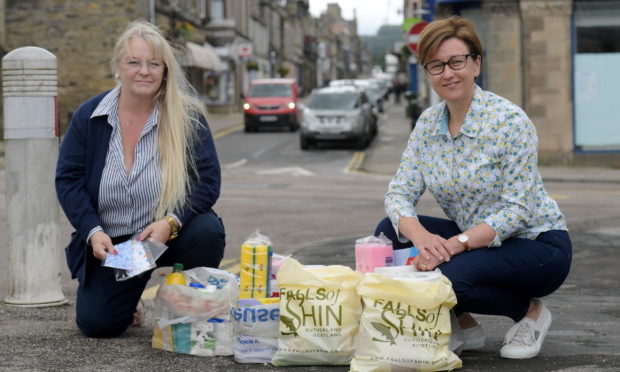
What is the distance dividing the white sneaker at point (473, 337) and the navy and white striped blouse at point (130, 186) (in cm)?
158

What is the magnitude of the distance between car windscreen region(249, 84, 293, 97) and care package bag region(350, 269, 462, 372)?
105 ft

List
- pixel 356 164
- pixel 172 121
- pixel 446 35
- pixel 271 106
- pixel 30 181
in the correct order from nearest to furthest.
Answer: pixel 446 35 < pixel 172 121 < pixel 30 181 < pixel 356 164 < pixel 271 106

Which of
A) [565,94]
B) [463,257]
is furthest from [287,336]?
[565,94]

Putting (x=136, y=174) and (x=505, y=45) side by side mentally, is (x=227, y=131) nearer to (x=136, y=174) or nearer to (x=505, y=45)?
(x=505, y=45)

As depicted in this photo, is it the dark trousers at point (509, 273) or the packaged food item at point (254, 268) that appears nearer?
the dark trousers at point (509, 273)

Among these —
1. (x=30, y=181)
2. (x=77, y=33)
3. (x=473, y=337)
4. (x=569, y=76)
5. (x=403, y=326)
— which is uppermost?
(x=77, y=33)

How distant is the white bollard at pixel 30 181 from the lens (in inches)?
247

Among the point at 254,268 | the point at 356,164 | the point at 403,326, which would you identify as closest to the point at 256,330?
the point at 254,268

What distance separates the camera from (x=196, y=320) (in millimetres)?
4945

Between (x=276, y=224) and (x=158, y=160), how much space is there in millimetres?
6626

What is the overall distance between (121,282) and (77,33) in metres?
32.2

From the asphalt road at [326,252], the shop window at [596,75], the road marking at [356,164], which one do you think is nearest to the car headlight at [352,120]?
the road marking at [356,164]

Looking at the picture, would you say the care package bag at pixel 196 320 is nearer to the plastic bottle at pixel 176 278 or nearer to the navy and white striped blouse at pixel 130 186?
the plastic bottle at pixel 176 278

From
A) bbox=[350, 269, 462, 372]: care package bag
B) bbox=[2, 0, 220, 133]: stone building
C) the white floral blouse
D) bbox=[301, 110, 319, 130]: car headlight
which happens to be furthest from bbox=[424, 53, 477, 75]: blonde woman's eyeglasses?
bbox=[2, 0, 220, 133]: stone building
